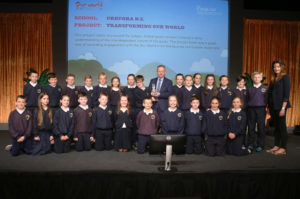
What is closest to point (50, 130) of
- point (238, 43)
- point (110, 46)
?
point (110, 46)

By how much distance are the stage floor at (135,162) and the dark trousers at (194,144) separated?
167 millimetres

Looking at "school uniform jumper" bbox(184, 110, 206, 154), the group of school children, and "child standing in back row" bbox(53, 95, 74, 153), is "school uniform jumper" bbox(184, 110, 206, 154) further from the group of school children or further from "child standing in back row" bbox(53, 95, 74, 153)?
"child standing in back row" bbox(53, 95, 74, 153)

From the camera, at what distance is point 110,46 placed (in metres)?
5.52

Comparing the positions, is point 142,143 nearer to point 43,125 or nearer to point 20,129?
point 43,125

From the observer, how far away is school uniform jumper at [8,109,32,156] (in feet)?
11.5

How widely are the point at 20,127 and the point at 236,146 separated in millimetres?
3736

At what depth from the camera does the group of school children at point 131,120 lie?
365 cm

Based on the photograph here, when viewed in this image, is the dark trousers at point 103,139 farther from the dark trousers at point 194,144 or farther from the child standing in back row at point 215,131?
the child standing in back row at point 215,131

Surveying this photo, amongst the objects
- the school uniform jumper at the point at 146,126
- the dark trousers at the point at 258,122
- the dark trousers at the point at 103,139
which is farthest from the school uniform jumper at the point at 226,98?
the dark trousers at the point at 103,139

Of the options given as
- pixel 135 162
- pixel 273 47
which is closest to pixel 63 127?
pixel 135 162

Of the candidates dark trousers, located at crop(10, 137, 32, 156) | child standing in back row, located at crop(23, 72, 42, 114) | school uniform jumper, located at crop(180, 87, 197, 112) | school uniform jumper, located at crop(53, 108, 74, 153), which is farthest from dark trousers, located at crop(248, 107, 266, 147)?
child standing in back row, located at crop(23, 72, 42, 114)

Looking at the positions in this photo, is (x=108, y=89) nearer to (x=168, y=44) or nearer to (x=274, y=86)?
(x=168, y=44)

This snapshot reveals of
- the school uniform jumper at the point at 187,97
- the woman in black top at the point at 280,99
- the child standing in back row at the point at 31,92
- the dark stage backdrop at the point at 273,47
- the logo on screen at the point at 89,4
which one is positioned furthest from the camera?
the dark stage backdrop at the point at 273,47

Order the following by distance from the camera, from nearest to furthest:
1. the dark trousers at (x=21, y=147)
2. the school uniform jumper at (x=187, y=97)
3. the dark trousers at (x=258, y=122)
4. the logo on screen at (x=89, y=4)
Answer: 1. the dark trousers at (x=21, y=147)
2. the dark trousers at (x=258, y=122)
3. the school uniform jumper at (x=187, y=97)
4. the logo on screen at (x=89, y=4)
